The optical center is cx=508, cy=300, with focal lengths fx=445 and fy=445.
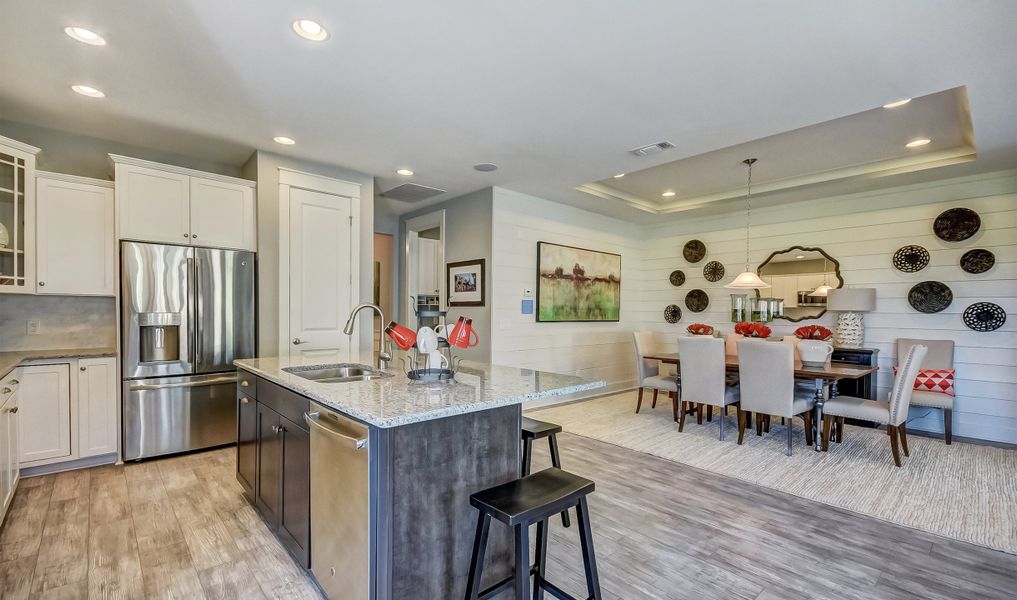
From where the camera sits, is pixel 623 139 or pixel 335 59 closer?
pixel 335 59

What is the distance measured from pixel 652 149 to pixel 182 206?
392 cm

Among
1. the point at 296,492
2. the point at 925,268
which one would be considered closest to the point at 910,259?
the point at 925,268

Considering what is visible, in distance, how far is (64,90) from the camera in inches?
113

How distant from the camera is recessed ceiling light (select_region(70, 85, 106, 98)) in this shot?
9.25ft

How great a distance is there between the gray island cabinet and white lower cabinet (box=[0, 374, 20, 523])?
5.15 ft

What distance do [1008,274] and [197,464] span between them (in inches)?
291

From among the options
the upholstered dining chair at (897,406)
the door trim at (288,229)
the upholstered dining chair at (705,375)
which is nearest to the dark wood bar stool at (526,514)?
the door trim at (288,229)

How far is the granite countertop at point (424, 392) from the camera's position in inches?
60.2

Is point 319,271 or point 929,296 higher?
point 319,271

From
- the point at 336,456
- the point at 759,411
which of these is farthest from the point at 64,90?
the point at 759,411

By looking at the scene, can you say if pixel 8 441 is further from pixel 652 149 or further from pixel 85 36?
pixel 652 149

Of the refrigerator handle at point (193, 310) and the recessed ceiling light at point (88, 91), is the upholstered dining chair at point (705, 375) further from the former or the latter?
the recessed ceiling light at point (88, 91)

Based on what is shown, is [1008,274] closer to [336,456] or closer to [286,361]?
[336,456]

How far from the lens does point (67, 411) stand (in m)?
3.21
